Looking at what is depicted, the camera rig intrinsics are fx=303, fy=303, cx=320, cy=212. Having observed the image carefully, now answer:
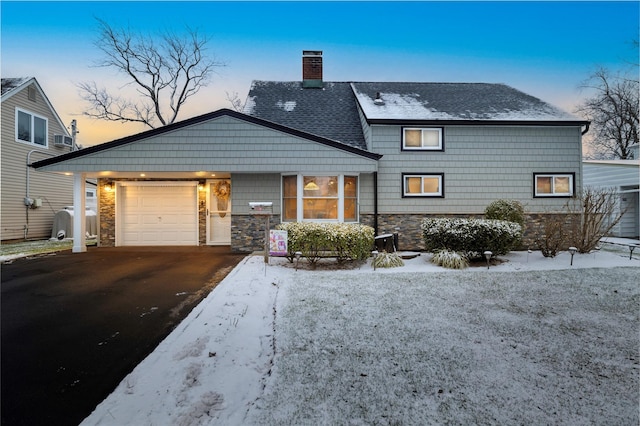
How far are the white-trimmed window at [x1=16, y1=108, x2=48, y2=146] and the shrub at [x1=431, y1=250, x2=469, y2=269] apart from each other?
17.9 m

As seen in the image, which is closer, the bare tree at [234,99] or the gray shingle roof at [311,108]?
the gray shingle roof at [311,108]

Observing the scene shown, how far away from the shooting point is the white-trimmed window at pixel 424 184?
411 inches

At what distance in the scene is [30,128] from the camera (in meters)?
14.1

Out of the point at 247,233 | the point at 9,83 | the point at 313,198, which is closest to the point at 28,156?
the point at 9,83

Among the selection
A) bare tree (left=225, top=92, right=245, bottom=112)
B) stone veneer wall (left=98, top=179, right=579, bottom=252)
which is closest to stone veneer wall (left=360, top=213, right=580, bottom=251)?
stone veneer wall (left=98, top=179, right=579, bottom=252)

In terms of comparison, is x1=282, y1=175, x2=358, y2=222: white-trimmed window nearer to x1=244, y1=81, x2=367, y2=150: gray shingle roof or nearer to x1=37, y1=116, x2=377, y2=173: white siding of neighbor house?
x1=37, y1=116, x2=377, y2=173: white siding of neighbor house

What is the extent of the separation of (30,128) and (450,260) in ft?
61.2

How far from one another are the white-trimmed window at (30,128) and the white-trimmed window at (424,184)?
16.9m

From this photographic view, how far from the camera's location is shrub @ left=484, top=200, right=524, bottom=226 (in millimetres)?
9094

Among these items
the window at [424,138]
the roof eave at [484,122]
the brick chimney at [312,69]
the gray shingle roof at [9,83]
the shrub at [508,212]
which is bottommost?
the shrub at [508,212]

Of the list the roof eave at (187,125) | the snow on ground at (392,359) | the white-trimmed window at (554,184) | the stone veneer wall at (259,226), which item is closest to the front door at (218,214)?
the stone veneer wall at (259,226)

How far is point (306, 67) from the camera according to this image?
1443cm

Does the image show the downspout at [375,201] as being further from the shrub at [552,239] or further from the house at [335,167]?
the shrub at [552,239]

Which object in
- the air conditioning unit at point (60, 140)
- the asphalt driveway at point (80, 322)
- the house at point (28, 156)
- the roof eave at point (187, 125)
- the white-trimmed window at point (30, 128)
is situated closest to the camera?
the asphalt driveway at point (80, 322)
